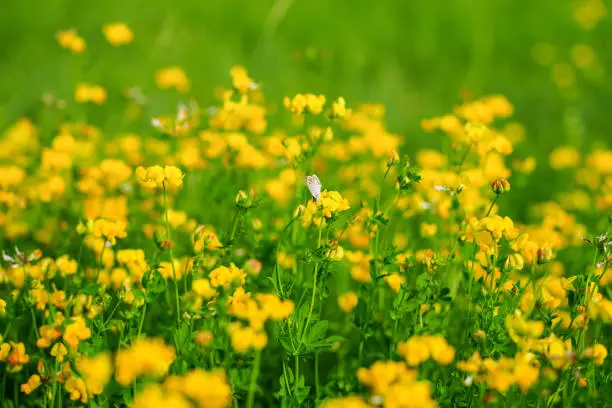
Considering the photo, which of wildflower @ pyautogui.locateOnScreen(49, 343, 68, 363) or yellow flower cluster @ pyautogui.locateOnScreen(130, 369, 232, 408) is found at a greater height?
yellow flower cluster @ pyautogui.locateOnScreen(130, 369, 232, 408)

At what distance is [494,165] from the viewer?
3275 mm

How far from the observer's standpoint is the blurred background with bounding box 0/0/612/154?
5.15m

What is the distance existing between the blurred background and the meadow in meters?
0.03

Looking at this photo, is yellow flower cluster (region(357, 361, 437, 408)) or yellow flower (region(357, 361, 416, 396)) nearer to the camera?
yellow flower cluster (region(357, 361, 437, 408))

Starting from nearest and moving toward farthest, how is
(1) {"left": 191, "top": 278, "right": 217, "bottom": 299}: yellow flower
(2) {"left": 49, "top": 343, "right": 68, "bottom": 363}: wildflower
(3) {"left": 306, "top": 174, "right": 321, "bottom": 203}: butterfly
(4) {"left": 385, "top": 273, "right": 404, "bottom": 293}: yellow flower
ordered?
(1) {"left": 191, "top": 278, "right": 217, "bottom": 299}: yellow flower → (2) {"left": 49, "top": 343, "right": 68, "bottom": 363}: wildflower → (3) {"left": 306, "top": 174, "right": 321, "bottom": 203}: butterfly → (4) {"left": 385, "top": 273, "right": 404, "bottom": 293}: yellow flower

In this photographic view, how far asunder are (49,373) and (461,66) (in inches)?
197

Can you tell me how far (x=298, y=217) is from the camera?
7.26ft

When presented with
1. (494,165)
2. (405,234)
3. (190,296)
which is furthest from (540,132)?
(190,296)

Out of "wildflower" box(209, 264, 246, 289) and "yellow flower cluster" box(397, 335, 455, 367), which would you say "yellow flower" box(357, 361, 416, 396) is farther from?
"wildflower" box(209, 264, 246, 289)

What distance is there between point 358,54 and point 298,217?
146 inches

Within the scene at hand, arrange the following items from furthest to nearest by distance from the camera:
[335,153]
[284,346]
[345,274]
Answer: [335,153]
[345,274]
[284,346]

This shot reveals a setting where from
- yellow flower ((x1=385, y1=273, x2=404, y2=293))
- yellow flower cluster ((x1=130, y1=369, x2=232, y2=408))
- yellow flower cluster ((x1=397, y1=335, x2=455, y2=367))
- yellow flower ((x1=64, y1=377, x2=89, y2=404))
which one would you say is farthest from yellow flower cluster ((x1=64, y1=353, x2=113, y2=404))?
yellow flower ((x1=385, y1=273, x2=404, y2=293))

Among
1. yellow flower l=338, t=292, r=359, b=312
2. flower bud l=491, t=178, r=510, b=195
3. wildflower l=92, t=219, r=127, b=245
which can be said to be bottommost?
yellow flower l=338, t=292, r=359, b=312

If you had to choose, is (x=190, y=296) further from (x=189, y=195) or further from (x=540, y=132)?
(x=540, y=132)
